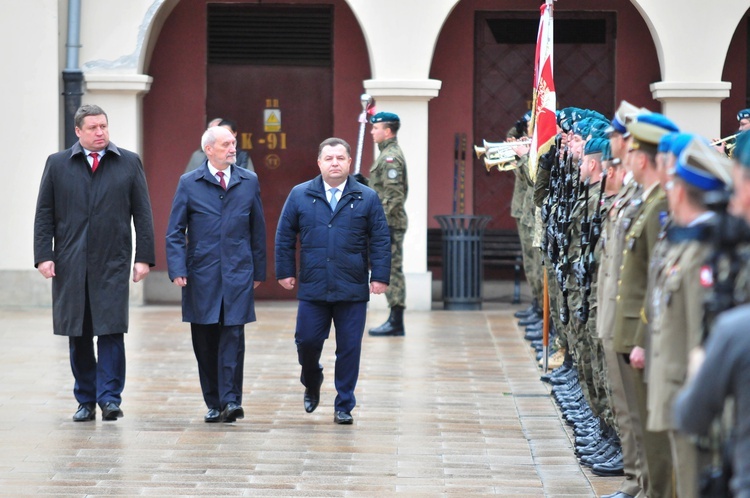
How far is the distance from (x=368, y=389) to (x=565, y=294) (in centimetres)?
225

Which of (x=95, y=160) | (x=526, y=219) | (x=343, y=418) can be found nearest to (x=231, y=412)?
(x=343, y=418)

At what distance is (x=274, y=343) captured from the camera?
1223 cm

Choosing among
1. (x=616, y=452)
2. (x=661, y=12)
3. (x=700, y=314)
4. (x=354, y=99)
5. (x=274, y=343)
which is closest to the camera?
(x=700, y=314)

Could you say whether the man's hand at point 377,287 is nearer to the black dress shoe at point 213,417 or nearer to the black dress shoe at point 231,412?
the black dress shoe at point 231,412

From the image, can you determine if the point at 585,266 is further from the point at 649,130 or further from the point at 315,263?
the point at 315,263

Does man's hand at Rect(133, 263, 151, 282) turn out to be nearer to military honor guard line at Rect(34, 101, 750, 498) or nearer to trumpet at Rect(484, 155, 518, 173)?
military honor guard line at Rect(34, 101, 750, 498)

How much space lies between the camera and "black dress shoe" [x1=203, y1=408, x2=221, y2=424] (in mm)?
8445

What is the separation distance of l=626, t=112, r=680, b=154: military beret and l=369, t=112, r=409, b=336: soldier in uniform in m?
7.09

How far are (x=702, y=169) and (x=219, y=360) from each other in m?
4.80

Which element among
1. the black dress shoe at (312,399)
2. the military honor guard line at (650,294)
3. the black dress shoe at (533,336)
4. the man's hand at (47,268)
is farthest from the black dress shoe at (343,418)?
the black dress shoe at (533,336)

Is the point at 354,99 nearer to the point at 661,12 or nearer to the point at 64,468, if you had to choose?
the point at 661,12

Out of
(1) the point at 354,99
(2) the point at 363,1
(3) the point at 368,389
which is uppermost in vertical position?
(2) the point at 363,1

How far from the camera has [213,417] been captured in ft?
27.7

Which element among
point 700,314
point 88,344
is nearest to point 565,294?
point 88,344
